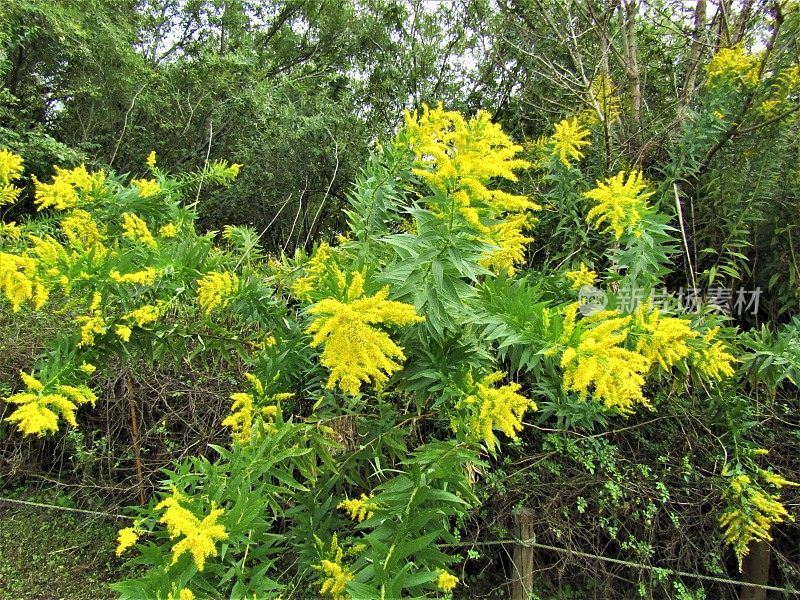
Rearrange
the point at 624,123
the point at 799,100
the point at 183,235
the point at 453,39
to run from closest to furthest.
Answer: the point at 183,235 → the point at 799,100 → the point at 624,123 → the point at 453,39

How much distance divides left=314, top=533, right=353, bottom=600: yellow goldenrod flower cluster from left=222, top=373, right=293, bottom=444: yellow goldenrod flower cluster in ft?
1.53

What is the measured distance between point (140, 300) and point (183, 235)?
2.22 ft

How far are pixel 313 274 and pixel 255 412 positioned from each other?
2.17 ft

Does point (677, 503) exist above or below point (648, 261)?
below

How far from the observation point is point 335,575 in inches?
65.6

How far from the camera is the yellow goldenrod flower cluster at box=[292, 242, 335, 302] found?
6.53ft

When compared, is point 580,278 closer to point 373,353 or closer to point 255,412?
point 373,353

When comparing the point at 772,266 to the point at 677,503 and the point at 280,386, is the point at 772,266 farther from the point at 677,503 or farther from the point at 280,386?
the point at 280,386

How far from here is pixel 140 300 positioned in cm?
190

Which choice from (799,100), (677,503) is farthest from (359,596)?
(799,100)

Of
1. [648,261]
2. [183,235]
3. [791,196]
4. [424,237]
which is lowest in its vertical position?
[183,235]

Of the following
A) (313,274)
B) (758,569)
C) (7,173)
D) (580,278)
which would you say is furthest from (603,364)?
(7,173)

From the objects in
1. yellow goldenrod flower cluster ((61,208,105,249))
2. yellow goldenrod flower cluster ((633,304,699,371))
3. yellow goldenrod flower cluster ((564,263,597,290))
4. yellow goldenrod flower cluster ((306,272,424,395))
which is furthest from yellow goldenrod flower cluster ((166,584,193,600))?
yellow goldenrod flower cluster ((564,263,597,290))

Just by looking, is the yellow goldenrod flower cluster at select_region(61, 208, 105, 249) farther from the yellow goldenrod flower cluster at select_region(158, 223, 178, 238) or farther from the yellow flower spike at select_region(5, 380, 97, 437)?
the yellow flower spike at select_region(5, 380, 97, 437)
